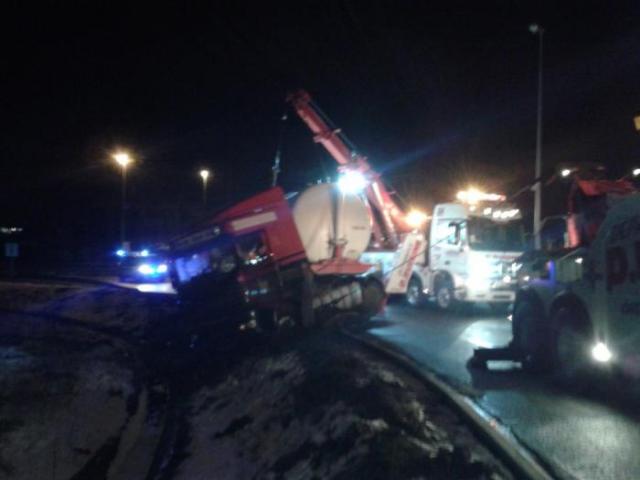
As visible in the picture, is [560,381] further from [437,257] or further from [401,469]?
[437,257]

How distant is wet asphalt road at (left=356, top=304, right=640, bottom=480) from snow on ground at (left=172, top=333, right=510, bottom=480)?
0.82 meters

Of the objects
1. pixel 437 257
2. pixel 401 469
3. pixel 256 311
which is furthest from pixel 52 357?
pixel 437 257

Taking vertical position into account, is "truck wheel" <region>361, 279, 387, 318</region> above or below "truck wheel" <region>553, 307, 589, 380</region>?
above

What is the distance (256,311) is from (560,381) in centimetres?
635

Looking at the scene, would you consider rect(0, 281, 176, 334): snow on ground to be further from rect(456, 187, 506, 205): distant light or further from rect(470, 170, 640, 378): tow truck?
rect(456, 187, 506, 205): distant light

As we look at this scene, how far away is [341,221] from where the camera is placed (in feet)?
49.2

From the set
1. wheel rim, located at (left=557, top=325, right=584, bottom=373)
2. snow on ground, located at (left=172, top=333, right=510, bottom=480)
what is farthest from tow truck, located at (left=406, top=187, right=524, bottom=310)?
snow on ground, located at (left=172, top=333, right=510, bottom=480)

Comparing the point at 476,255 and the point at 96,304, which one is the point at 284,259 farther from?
the point at 476,255

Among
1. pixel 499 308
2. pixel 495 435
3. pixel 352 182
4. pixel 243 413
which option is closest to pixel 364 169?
pixel 352 182

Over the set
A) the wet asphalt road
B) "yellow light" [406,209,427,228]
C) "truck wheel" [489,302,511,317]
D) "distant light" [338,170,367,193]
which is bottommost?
the wet asphalt road

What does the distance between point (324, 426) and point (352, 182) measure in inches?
377

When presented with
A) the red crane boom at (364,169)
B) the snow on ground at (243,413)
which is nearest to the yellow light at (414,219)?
the red crane boom at (364,169)

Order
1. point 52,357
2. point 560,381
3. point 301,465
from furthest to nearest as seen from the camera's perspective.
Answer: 1. point 52,357
2. point 560,381
3. point 301,465

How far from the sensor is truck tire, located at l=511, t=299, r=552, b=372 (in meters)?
10.1
